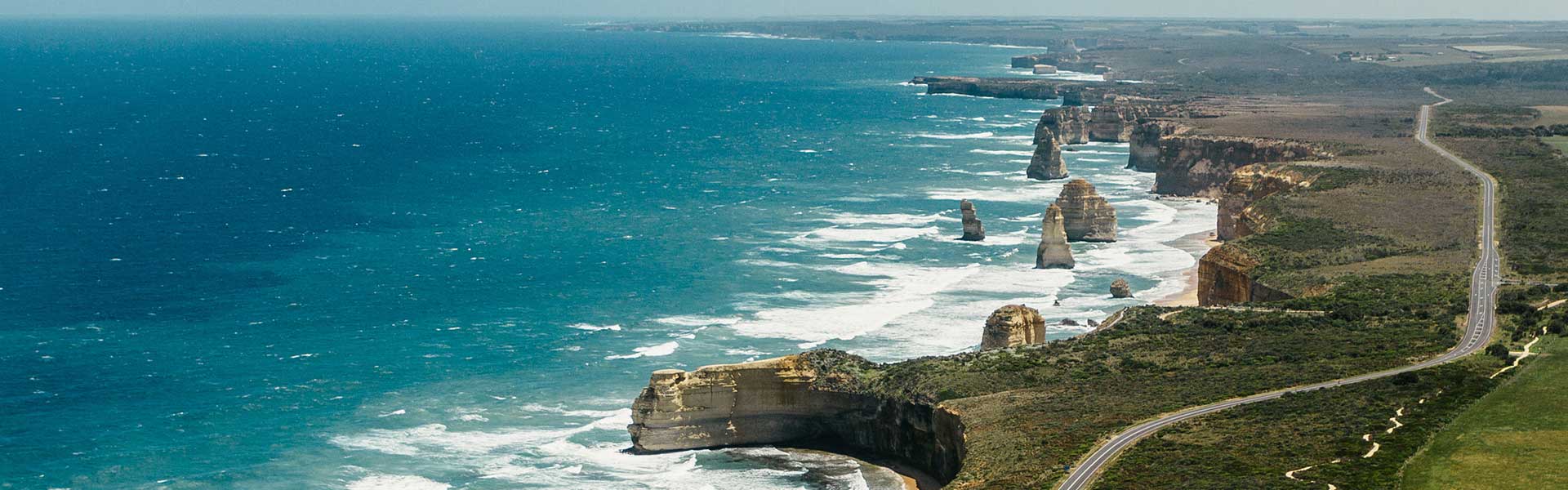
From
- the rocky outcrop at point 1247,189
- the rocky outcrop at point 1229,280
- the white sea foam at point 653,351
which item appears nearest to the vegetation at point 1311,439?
the rocky outcrop at point 1229,280

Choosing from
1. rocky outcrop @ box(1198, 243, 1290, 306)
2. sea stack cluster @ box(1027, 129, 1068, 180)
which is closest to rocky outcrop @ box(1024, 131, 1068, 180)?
sea stack cluster @ box(1027, 129, 1068, 180)

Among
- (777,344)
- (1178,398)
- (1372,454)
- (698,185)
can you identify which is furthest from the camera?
(698,185)

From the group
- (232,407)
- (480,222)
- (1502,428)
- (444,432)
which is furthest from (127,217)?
(1502,428)

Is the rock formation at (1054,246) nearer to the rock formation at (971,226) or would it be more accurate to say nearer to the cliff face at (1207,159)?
the rock formation at (971,226)

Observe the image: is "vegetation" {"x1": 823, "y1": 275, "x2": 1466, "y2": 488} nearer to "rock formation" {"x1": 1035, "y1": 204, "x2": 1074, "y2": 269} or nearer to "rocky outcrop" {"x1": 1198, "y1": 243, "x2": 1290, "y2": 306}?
"rocky outcrop" {"x1": 1198, "y1": 243, "x2": 1290, "y2": 306}

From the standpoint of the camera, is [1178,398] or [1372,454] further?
[1178,398]

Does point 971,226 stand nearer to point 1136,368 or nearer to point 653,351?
point 653,351

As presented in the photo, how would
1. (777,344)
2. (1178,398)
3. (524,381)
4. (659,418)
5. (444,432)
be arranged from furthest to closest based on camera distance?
(777,344), (524,381), (444,432), (659,418), (1178,398)

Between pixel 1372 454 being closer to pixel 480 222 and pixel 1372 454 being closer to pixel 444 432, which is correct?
pixel 444 432
